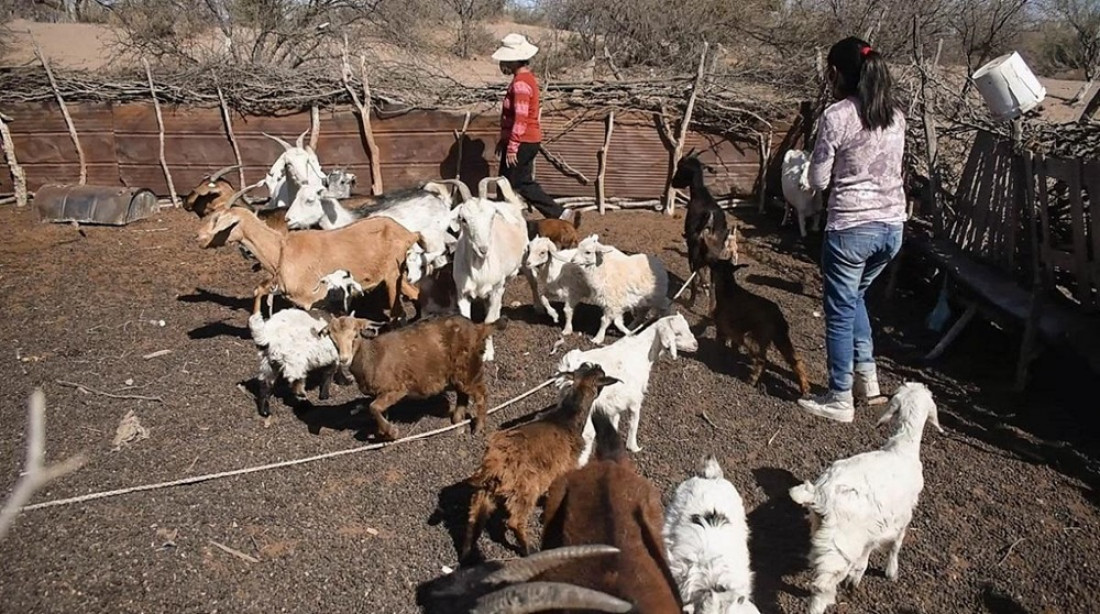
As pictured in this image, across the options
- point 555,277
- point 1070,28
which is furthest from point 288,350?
point 1070,28

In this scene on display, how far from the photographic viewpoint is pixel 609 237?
1057 cm

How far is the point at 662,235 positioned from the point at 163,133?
7535 millimetres

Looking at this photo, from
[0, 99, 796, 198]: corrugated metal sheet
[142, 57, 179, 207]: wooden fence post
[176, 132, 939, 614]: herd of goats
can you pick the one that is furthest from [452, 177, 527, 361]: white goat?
[142, 57, 179, 207]: wooden fence post

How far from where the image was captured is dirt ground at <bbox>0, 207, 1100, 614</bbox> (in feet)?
13.6

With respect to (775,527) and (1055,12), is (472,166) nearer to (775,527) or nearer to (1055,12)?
(775,527)

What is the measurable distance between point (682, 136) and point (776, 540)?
8136 mm

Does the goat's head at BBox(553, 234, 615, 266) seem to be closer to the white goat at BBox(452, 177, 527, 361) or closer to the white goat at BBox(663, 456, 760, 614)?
the white goat at BBox(452, 177, 527, 361)

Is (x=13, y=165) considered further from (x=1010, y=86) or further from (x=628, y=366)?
(x=1010, y=86)

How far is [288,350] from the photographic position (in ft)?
18.8

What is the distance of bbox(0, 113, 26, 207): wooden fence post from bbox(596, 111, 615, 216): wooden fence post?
8.73 metres

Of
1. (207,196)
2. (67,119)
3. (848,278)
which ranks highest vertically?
(848,278)

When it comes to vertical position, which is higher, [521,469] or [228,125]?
[521,469]

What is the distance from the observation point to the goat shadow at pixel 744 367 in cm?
636

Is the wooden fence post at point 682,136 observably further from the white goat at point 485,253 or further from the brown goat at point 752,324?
the brown goat at point 752,324
